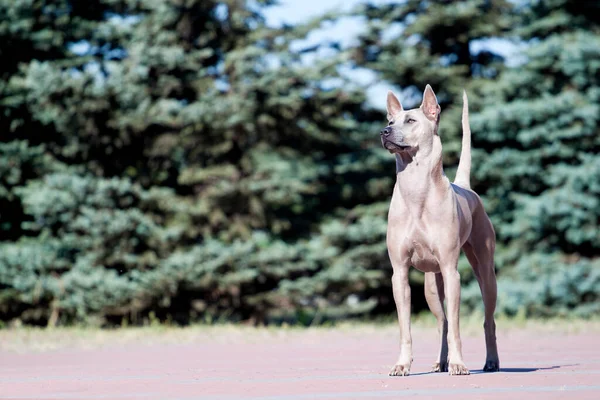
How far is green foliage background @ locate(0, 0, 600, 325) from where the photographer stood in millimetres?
15492

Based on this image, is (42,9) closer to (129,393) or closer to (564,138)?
(564,138)

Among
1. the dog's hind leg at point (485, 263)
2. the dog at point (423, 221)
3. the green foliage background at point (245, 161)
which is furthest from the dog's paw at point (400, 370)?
the green foliage background at point (245, 161)

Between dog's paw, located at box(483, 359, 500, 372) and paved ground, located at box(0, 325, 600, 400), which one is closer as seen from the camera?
paved ground, located at box(0, 325, 600, 400)

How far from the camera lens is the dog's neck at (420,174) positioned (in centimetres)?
573

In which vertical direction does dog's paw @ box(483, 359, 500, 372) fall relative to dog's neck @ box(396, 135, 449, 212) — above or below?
below

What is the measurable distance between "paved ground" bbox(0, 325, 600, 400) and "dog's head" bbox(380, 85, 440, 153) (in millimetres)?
1542

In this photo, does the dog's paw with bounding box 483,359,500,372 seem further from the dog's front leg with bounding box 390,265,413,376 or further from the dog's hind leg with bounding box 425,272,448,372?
the dog's front leg with bounding box 390,265,413,376

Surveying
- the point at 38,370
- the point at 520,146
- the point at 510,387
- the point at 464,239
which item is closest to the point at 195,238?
the point at 520,146

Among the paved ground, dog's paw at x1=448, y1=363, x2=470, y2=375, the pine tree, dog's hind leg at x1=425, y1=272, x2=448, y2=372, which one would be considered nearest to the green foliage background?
the pine tree

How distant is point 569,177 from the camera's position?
17031 mm

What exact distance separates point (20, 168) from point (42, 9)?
12.1ft

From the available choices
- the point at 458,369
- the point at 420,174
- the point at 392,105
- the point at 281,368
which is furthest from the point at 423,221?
the point at 281,368

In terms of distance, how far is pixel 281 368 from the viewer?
6.67m

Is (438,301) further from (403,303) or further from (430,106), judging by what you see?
(430,106)
